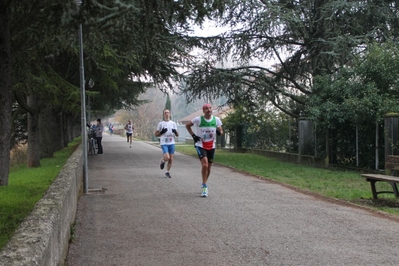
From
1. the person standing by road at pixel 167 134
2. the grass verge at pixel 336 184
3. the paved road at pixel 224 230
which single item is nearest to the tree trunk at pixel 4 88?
the paved road at pixel 224 230

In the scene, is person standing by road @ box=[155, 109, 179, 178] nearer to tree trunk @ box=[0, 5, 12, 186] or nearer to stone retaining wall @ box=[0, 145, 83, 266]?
tree trunk @ box=[0, 5, 12, 186]

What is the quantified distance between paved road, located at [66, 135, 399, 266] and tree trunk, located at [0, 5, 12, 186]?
67.2 inches

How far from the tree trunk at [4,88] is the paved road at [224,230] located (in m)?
1.71

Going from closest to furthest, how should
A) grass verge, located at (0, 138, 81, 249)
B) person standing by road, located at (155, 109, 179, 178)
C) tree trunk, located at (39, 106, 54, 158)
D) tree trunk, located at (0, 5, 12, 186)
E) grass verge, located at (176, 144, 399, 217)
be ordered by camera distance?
1. grass verge, located at (0, 138, 81, 249)
2. tree trunk, located at (0, 5, 12, 186)
3. grass verge, located at (176, 144, 399, 217)
4. person standing by road, located at (155, 109, 179, 178)
5. tree trunk, located at (39, 106, 54, 158)

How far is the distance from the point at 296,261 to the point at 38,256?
300 cm

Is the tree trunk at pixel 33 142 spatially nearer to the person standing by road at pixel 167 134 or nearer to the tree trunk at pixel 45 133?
the tree trunk at pixel 45 133

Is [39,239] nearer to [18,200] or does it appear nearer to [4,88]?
[4,88]

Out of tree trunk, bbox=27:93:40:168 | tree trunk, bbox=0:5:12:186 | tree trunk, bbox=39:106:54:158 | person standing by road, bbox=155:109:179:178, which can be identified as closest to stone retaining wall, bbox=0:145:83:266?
tree trunk, bbox=0:5:12:186

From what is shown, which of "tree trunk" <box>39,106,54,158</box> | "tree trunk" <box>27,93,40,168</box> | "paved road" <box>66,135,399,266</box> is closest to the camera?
"paved road" <box>66,135,399,266</box>

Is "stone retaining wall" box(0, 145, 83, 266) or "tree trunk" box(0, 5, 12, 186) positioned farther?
"tree trunk" box(0, 5, 12, 186)

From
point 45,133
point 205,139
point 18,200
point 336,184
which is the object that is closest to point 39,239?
point 18,200

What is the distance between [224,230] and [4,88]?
473cm

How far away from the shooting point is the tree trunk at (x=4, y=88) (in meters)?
7.72

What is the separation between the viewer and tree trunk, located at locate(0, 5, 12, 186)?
7723 millimetres
